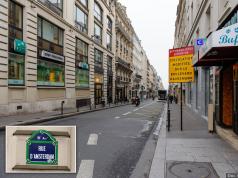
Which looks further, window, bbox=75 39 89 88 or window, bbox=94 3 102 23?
window, bbox=94 3 102 23

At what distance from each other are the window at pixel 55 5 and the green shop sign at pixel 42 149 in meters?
20.3

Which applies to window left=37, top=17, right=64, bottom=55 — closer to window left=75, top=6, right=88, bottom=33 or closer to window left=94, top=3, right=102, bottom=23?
window left=75, top=6, right=88, bottom=33

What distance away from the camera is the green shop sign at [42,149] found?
2.75m

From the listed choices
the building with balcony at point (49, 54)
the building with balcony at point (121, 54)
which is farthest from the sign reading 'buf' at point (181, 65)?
the building with balcony at point (121, 54)

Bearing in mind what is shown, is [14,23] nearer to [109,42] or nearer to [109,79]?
[109,79]

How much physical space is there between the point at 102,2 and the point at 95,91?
13092 mm

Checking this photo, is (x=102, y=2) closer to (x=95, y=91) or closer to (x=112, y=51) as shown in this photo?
(x=112, y=51)

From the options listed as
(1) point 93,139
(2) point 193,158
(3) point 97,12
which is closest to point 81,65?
(3) point 97,12

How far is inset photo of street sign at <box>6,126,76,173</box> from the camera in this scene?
2.75m

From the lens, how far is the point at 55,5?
23422 millimetres

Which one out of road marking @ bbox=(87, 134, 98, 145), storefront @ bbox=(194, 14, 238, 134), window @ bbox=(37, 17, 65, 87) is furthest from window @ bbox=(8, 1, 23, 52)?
storefront @ bbox=(194, 14, 238, 134)

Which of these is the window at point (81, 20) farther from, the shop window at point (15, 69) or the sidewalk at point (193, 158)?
the sidewalk at point (193, 158)

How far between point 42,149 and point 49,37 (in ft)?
68.2

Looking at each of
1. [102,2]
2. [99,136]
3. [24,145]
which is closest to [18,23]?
[99,136]
